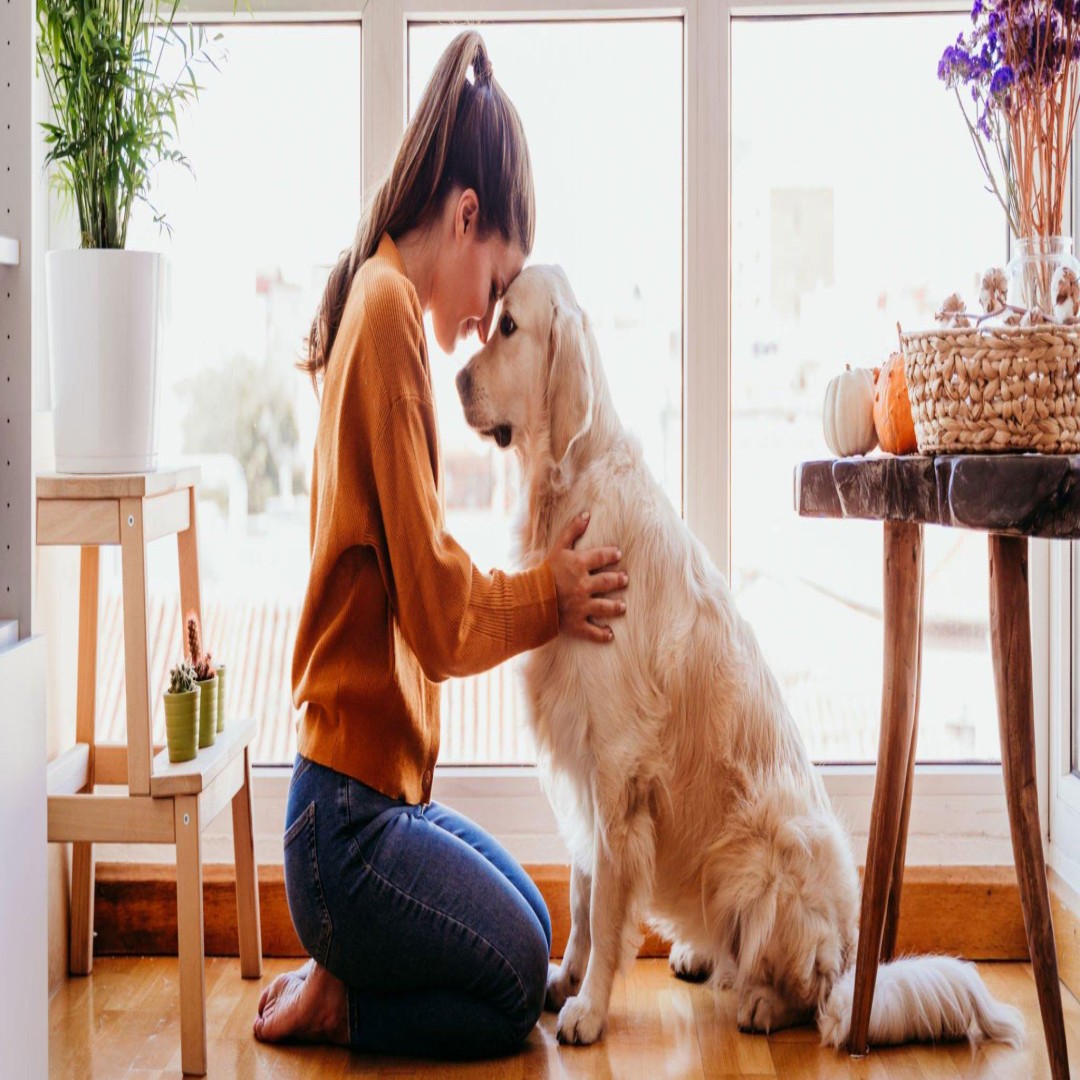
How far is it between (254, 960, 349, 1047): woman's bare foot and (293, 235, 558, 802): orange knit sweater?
33 cm

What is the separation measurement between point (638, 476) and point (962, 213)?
0.98 meters

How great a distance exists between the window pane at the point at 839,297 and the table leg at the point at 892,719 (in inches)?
26.2

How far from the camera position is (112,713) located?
2.42 metres

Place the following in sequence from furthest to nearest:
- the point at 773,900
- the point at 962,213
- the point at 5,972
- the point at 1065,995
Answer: the point at 962,213, the point at 1065,995, the point at 773,900, the point at 5,972

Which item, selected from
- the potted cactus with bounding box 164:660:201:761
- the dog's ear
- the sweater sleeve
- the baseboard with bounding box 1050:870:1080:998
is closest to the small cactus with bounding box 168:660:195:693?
the potted cactus with bounding box 164:660:201:761

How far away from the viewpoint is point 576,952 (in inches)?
79.4

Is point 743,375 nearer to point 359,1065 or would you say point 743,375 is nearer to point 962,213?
point 962,213

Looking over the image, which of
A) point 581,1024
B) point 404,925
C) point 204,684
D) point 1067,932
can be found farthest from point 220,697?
point 1067,932

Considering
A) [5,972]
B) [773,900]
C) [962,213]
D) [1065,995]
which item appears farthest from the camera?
[962,213]

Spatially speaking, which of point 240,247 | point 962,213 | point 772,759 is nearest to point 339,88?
point 240,247

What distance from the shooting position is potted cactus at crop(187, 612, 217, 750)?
193cm

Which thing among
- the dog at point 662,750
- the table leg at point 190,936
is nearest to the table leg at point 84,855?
the table leg at point 190,936

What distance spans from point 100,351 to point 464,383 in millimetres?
557

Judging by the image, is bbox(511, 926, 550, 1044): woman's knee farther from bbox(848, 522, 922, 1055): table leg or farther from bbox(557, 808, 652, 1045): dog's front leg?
bbox(848, 522, 922, 1055): table leg
